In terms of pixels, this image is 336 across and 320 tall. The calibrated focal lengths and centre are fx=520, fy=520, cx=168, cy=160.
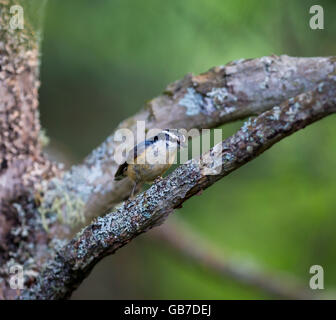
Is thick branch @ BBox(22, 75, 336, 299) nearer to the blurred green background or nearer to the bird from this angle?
the bird

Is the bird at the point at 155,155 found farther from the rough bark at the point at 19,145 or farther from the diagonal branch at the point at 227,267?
the diagonal branch at the point at 227,267

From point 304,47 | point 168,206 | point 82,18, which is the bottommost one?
point 168,206

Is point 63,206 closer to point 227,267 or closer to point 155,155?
point 155,155

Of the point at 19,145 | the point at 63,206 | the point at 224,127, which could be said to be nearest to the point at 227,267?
the point at 224,127

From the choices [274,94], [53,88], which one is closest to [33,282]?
[274,94]

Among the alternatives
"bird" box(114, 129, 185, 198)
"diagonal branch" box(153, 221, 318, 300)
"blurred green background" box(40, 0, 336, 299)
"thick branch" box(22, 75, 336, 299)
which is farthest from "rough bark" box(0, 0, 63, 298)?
"diagonal branch" box(153, 221, 318, 300)
